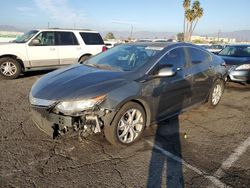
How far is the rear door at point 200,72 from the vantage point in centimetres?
509

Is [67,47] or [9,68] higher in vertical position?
[67,47]

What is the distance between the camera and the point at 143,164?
3445 millimetres

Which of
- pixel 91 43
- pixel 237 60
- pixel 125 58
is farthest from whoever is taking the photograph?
pixel 91 43

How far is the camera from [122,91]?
3680 mm

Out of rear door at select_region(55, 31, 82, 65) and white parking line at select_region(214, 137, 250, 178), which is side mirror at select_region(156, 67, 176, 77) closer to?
white parking line at select_region(214, 137, 250, 178)

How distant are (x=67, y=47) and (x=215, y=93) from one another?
20.3 ft

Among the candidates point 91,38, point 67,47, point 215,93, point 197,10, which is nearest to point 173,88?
point 215,93

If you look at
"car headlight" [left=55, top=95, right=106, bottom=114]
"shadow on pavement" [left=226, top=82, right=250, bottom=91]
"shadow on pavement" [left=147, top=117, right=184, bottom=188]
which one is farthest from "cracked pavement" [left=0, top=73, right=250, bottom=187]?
"shadow on pavement" [left=226, top=82, right=250, bottom=91]

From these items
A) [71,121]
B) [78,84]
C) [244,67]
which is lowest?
[71,121]

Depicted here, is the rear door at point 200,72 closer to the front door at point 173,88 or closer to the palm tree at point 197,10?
the front door at point 173,88

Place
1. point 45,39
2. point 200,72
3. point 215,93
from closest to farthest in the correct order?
point 200,72 < point 215,93 < point 45,39

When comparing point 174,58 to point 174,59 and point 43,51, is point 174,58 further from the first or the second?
point 43,51

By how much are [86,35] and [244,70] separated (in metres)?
6.21

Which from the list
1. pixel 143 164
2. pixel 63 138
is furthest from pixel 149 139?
pixel 63 138
